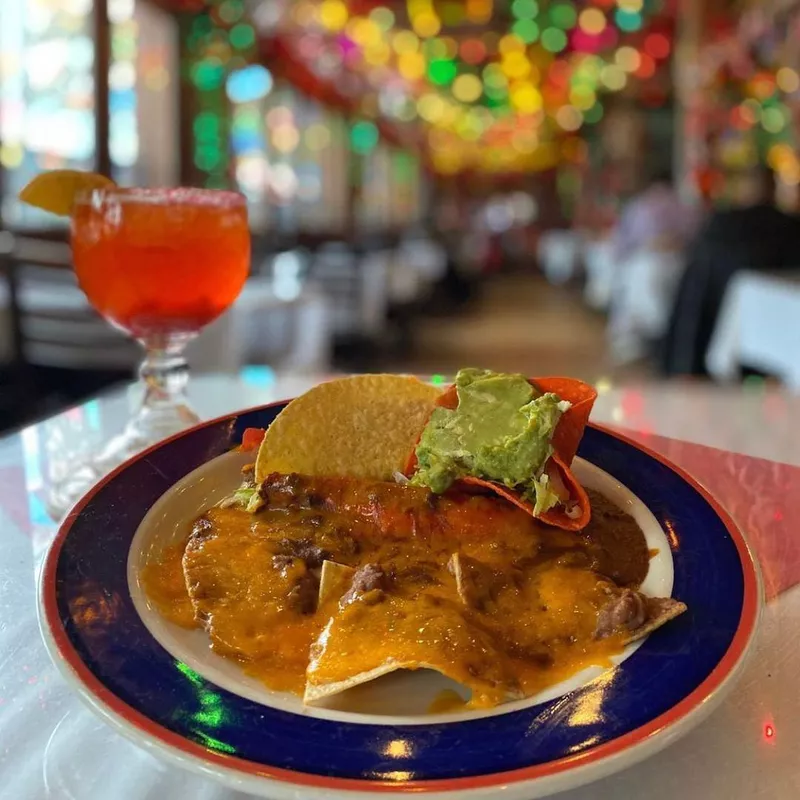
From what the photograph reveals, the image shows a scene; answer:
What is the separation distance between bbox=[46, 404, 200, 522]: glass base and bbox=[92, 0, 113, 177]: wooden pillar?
4.12 metres

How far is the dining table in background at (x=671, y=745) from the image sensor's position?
1.51ft

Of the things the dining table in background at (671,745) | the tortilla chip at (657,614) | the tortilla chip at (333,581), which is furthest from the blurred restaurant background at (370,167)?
the tortilla chip at (657,614)

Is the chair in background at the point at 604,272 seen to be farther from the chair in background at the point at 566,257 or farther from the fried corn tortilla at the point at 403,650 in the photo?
the fried corn tortilla at the point at 403,650

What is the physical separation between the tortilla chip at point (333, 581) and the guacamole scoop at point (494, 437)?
123 millimetres

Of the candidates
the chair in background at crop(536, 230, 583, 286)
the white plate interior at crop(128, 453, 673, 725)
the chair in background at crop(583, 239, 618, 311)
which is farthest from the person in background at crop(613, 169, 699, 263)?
the chair in background at crop(536, 230, 583, 286)

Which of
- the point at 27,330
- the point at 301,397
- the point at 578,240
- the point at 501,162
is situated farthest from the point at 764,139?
the point at 501,162

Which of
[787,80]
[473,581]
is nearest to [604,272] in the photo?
[787,80]

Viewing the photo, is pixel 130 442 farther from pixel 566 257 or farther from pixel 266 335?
pixel 566 257

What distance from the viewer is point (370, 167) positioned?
15.5m

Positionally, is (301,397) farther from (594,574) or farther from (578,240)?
(578,240)

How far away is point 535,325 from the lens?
9.63m

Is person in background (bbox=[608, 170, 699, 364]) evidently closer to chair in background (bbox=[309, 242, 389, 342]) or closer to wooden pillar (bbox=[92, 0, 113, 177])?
chair in background (bbox=[309, 242, 389, 342])

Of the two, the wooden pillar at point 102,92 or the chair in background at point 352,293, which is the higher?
the wooden pillar at point 102,92

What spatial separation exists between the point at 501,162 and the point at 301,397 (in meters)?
27.1
